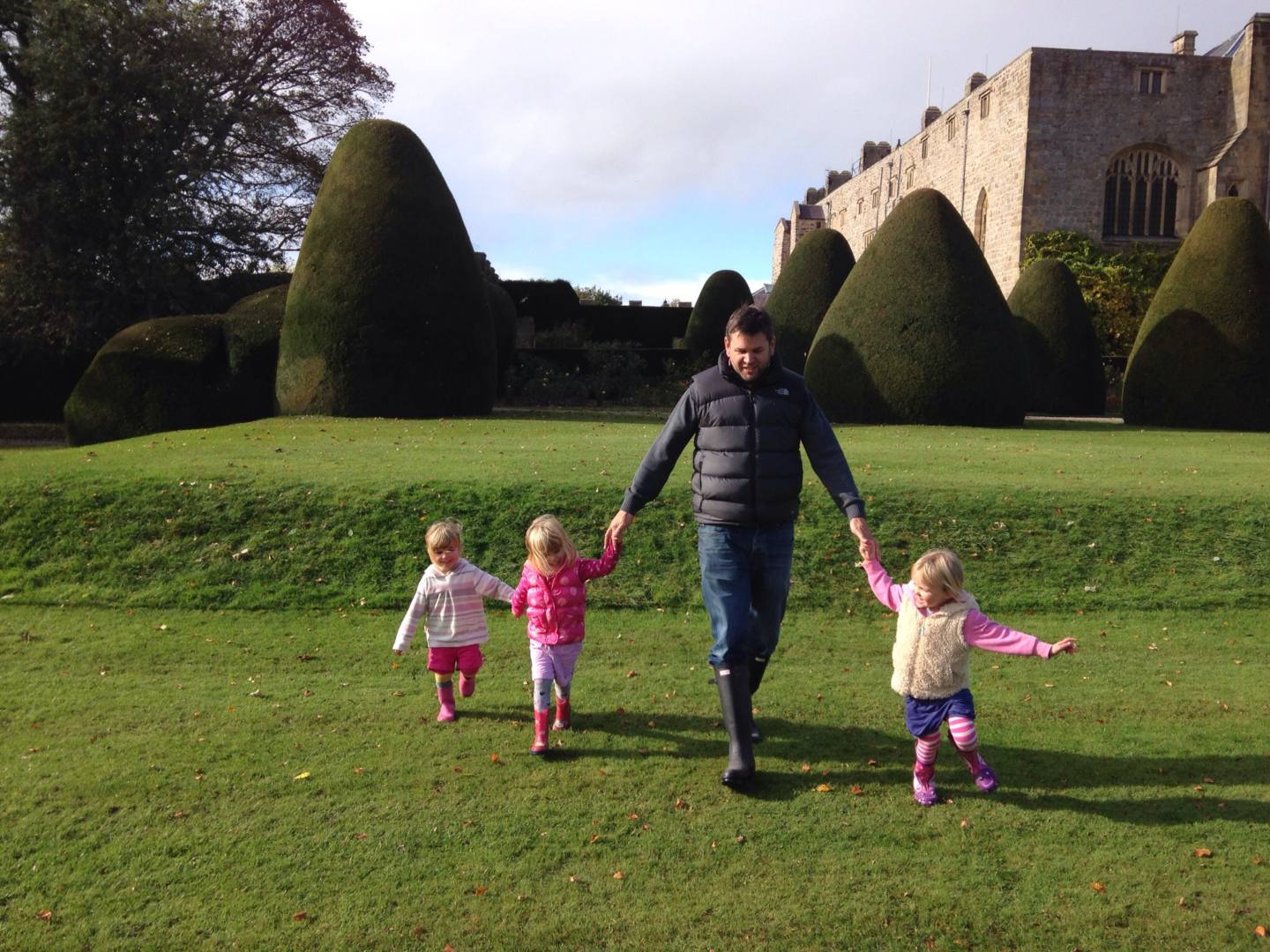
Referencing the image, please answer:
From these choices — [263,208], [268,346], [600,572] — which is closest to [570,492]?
[600,572]

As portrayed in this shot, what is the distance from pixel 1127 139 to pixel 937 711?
33.8 metres

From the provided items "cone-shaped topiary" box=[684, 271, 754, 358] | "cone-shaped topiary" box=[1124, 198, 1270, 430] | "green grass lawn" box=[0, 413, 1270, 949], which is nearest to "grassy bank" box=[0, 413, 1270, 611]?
"green grass lawn" box=[0, 413, 1270, 949]

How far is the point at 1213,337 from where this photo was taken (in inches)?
709

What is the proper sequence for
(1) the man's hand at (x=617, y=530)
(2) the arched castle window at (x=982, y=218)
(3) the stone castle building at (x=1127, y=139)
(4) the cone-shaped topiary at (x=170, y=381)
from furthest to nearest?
(2) the arched castle window at (x=982, y=218)
(3) the stone castle building at (x=1127, y=139)
(4) the cone-shaped topiary at (x=170, y=381)
(1) the man's hand at (x=617, y=530)

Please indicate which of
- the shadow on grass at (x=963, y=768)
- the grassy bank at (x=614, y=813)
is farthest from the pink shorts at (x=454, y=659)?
the shadow on grass at (x=963, y=768)

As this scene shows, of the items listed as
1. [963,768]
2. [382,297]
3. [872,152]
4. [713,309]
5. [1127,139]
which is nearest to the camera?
[963,768]

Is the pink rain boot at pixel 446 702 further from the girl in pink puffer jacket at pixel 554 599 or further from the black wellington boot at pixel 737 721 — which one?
the black wellington boot at pixel 737 721

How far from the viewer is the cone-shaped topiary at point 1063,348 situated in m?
23.3

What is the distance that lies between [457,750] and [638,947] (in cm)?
167

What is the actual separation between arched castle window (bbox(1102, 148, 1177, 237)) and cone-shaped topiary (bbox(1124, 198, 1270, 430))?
14570mm

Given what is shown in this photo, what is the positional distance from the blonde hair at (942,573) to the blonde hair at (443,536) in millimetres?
2084

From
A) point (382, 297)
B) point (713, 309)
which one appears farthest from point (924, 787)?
point (713, 309)

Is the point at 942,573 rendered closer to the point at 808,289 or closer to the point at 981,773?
the point at 981,773

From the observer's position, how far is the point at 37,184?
71.6 ft
